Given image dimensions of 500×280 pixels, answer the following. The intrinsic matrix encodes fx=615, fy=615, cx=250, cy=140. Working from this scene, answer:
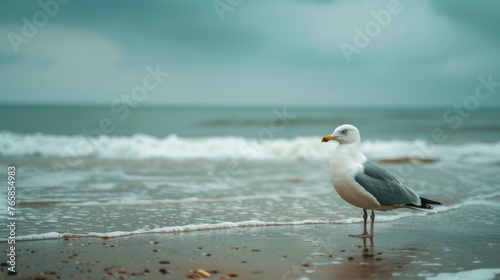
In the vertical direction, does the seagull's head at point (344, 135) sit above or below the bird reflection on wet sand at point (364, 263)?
above

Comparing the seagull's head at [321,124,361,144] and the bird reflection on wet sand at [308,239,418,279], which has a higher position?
the seagull's head at [321,124,361,144]

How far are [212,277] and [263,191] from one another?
578 centimetres

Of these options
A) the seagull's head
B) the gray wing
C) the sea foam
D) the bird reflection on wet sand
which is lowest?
the bird reflection on wet sand

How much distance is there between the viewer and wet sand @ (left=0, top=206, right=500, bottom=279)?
5.22 meters

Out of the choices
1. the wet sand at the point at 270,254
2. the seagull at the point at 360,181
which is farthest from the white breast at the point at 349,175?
the wet sand at the point at 270,254

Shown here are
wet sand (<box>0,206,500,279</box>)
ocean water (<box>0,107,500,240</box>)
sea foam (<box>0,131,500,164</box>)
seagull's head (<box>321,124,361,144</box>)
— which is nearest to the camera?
wet sand (<box>0,206,500,279</box>)

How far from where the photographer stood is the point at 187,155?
2034 cm

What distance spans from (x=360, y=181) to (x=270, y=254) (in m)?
1.31

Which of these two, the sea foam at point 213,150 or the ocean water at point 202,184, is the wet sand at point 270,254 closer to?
the ocean water at point 202,184

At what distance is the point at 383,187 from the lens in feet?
21.7

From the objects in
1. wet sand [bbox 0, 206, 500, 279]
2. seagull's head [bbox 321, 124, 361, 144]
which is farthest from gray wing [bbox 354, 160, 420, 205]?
wet sand [bbox 0, 206, 500, 279]

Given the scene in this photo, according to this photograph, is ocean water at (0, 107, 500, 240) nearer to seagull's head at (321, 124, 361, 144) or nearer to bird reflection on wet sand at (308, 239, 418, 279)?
seagull's head at (321, 124, 361, 144)

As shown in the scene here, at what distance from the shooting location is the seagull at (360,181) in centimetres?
653

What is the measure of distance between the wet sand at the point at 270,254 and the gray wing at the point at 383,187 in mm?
459
